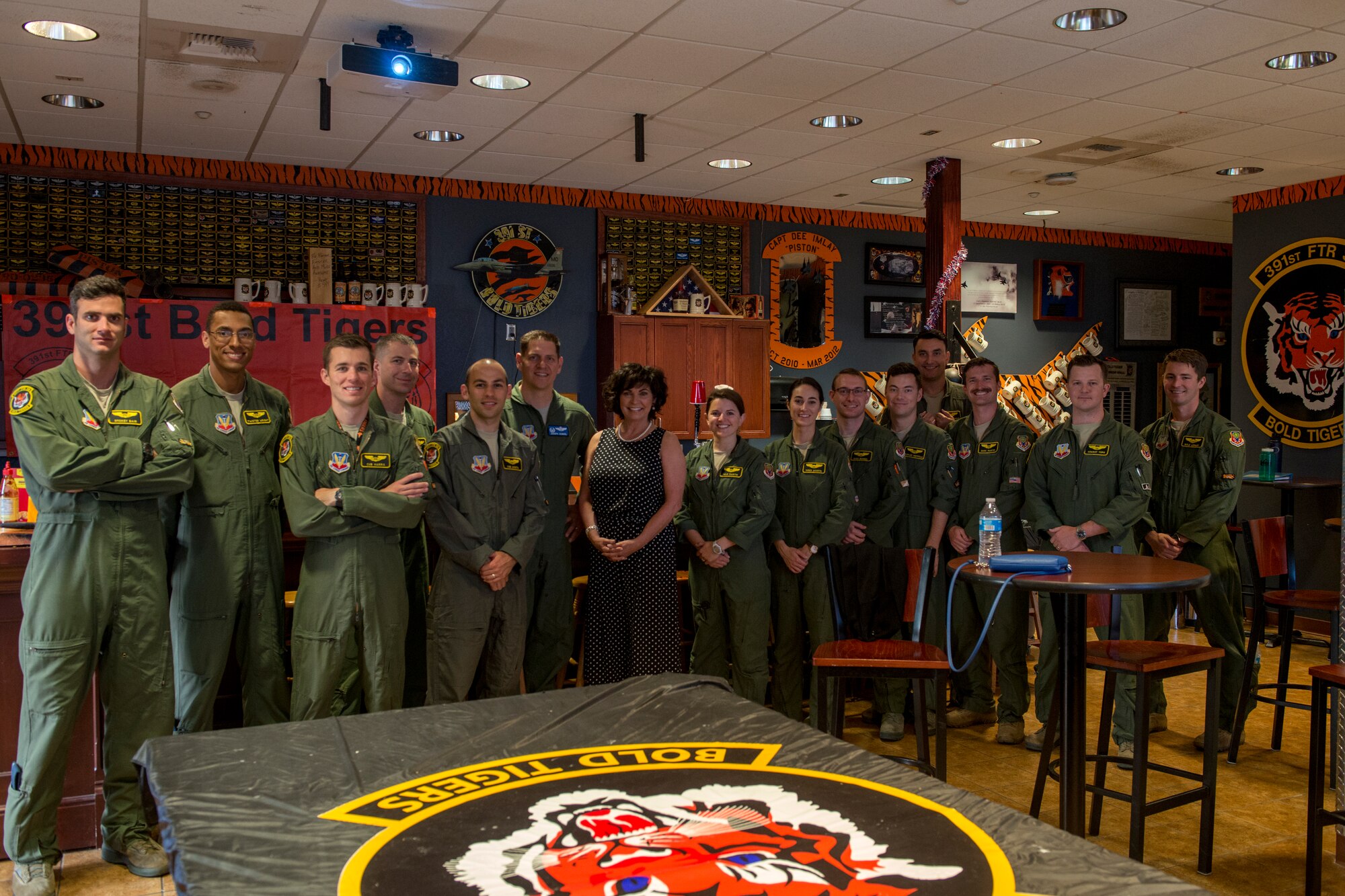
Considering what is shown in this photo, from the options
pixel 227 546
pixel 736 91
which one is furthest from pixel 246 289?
pixel 227 546

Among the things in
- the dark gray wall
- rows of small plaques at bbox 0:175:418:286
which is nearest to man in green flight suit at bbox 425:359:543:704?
rows of small plaques at bbox 0:175:418:286

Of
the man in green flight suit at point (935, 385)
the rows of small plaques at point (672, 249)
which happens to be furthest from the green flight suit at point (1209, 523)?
the rows of small plaques at point (672, 249)

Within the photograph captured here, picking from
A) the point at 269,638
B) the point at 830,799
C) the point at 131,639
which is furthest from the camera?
the point at 269,638

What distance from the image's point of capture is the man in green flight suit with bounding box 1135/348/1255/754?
465cm

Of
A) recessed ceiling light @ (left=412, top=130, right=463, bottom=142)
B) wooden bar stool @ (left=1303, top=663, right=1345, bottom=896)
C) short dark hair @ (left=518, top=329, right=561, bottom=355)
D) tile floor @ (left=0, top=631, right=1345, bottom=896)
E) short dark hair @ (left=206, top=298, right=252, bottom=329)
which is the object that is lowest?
tile floor @ (left=0, top=631, right=1345, bottom=896)

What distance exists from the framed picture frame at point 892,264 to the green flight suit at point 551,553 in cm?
513

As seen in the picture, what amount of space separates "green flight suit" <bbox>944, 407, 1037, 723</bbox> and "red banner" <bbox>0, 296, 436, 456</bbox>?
3799 mm

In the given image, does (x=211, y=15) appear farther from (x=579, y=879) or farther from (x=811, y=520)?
(x=579, y=879)

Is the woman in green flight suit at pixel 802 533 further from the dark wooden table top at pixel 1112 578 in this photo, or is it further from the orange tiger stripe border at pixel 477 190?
the orange tiger stripe border at pixel 477 190

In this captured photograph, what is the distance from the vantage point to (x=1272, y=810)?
400cm

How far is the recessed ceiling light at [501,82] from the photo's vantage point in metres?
5.20

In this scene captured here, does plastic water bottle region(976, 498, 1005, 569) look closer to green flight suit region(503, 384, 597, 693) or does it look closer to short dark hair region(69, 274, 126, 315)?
green flight suit region(503, 384, 597, 693)

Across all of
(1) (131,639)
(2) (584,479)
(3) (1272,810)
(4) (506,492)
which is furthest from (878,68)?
(1) (131,639)

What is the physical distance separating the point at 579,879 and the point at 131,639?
2.39 meters
